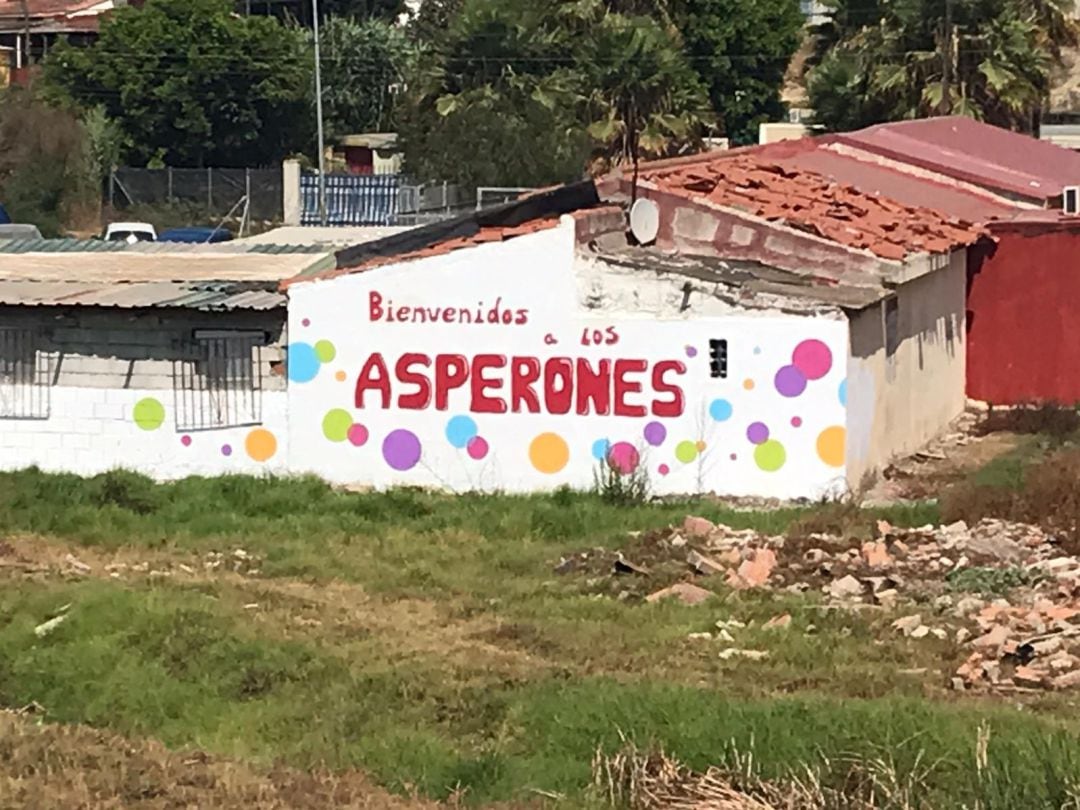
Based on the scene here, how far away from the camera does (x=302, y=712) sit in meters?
12.2

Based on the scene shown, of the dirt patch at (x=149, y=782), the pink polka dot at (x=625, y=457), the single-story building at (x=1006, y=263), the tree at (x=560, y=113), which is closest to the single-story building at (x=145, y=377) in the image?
the pink polka dot at (x=625, y=457)


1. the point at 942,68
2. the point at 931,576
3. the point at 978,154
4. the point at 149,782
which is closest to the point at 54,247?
the point at 978,154

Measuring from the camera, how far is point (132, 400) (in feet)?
68.9

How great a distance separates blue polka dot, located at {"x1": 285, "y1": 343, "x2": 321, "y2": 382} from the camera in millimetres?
20531

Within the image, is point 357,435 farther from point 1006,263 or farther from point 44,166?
point 44,166

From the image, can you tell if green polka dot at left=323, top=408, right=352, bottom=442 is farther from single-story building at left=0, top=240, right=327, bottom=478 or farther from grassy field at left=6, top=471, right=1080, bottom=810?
grassy field at left=6, top=471, right=1080, bottom=810

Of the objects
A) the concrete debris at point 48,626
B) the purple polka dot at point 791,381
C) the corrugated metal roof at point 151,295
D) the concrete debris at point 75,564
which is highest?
the corrugated metal roof at point 151,295

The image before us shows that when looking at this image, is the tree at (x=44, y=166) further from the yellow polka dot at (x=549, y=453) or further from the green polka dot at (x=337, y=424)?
the yellow polka dot at (x=549, y=453)

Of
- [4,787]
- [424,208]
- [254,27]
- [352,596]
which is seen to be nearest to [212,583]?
[352,596]

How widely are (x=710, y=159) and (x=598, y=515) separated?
318 inches

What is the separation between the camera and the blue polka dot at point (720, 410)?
1931 centimetres

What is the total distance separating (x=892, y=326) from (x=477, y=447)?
4566 millimetres

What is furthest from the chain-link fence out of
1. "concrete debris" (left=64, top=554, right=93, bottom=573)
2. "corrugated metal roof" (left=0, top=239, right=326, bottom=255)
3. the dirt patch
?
the dirt patch

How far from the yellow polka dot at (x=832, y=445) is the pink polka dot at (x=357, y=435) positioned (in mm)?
4695
